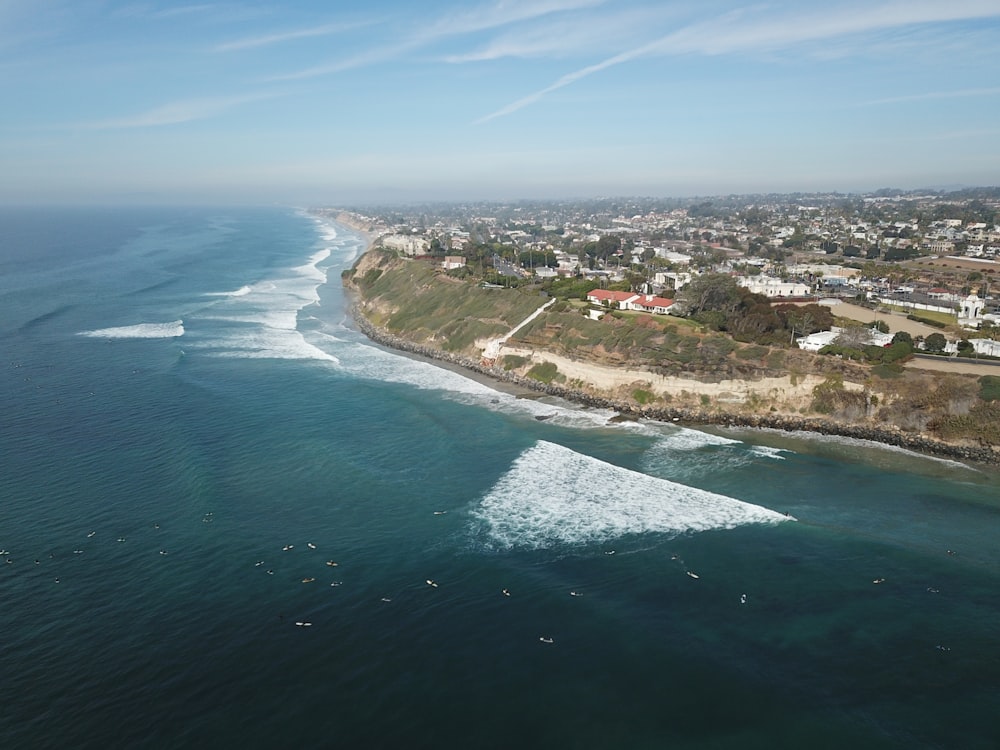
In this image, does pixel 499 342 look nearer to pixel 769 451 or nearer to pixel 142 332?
pixel 769 451

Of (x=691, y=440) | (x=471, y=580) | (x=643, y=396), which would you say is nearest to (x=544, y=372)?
(x=643, y=396)

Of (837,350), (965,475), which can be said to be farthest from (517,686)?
(837,350)

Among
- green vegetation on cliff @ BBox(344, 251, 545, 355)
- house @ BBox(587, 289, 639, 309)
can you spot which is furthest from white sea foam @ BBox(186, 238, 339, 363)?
house @ BBox(587, 289, 639, 309)

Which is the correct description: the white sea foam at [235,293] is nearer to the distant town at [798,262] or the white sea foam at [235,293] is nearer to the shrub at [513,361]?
the distant town at [798,262]

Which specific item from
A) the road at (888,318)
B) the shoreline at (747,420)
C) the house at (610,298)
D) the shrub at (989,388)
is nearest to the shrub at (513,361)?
the shoreline at (747,420)

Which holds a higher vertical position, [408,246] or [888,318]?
[408,246]

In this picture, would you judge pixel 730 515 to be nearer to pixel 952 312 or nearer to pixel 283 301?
pixel 952 312

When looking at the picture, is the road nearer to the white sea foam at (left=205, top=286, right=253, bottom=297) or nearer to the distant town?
→ the distant town
